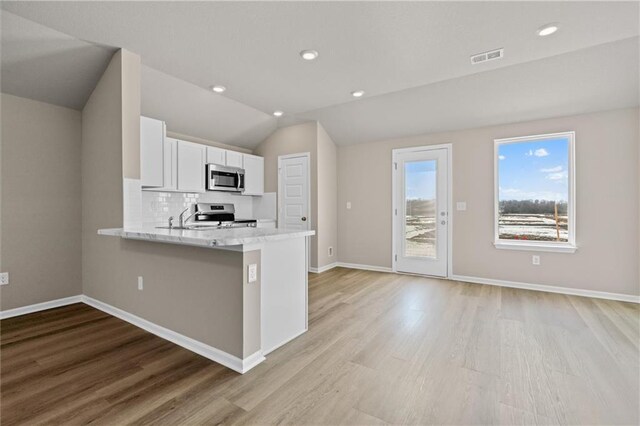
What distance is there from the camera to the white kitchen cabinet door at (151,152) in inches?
142

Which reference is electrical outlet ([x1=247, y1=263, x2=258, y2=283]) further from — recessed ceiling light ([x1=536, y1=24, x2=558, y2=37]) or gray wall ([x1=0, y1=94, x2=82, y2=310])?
recessed ceiling light ([x1=536, y1=24, x2=558, y2=37])

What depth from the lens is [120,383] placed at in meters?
1.93

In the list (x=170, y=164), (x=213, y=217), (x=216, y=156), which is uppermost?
(x=216, y=156)

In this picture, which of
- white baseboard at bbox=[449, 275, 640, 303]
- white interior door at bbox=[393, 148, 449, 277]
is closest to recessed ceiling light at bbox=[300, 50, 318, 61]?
white interior door at bbox=[393, 148, 449, 277]

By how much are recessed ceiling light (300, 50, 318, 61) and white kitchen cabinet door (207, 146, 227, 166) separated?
8.11 ft

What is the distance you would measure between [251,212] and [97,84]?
3.21 m

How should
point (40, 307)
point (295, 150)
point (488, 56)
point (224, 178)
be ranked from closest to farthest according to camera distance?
point (488, 56)
point (40, 307)
point (224, 178)
point (295, 150)

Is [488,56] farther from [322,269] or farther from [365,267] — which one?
[322,269]

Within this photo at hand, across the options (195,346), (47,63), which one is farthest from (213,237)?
(47,63)

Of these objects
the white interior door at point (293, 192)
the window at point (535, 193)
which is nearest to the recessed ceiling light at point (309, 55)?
the white interior door at point (293, 192)

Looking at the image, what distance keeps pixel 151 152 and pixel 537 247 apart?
17.3 ft

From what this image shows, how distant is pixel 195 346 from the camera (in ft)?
7.74

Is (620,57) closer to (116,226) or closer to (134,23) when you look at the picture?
(134,23)

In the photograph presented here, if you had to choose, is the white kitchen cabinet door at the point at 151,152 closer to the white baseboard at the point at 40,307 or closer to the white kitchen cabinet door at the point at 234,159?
the white kitchen cabinet door at the point at 234,159
